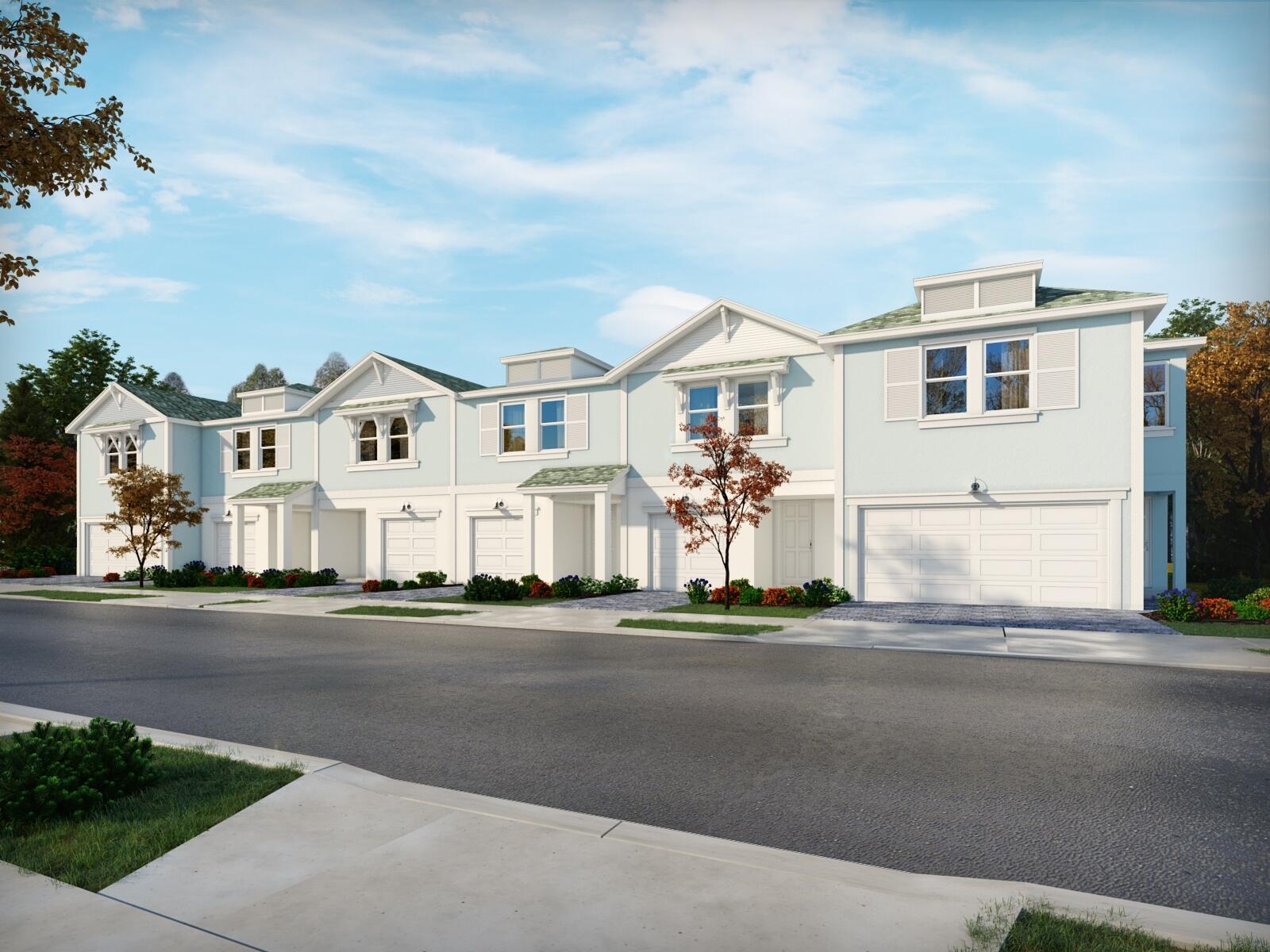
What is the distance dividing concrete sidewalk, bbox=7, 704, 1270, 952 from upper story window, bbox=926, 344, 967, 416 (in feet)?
55.7

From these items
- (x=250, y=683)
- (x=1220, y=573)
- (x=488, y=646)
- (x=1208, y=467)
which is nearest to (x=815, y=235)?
(x=488, y=646)

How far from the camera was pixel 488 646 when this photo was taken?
44.3 feet

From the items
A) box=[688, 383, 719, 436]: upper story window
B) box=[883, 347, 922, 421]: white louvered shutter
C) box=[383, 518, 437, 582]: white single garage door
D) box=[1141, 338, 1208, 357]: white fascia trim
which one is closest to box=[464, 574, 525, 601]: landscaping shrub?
box=[383, 518, 437, 582]: white single garage door

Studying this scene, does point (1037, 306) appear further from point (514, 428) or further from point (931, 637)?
point (514, 428)

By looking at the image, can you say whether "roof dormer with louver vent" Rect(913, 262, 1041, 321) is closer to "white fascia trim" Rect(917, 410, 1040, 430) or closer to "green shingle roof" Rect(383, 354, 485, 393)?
"white fascia trim" Rect(917, 410, 1040, 430)

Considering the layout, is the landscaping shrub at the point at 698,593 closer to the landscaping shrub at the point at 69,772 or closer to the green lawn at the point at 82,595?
the landscaping shrub at the point at 69,772

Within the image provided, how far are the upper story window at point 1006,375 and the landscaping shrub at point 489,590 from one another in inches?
500

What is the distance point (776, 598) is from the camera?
19.6m

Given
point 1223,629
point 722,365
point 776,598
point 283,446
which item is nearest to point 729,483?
point 776,598

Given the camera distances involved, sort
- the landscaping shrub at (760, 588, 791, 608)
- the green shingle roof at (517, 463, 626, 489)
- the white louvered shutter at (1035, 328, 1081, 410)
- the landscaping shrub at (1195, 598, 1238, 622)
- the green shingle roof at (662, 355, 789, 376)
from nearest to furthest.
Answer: the landscaping shrub at (1195, 598, 1238, 622), the white louvered shutter at (1035, 328, 1081, 410), the landscaping shrub at (760, 588, 791, 608), the green shingle roof at (662, 355, 789, 376), the green shingle roof at (517, 463, 626, 489)

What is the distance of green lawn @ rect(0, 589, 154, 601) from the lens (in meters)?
24.5

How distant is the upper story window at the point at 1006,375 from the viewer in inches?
750

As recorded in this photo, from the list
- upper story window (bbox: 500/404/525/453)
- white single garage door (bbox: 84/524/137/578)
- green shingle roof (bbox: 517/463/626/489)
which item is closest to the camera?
green shingle roof (bbox: 517/463/626/489)

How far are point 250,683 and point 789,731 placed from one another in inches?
266
